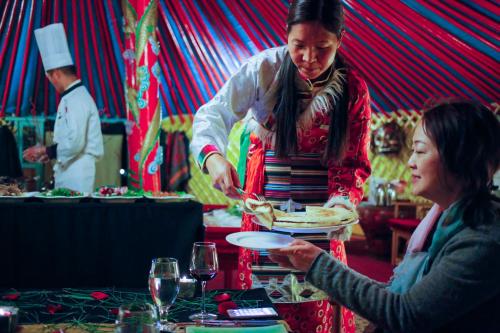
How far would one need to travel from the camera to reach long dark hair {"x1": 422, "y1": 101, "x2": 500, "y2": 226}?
3.13ft

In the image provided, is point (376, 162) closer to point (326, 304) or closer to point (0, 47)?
point (0, 47)

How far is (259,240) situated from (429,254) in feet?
1.21

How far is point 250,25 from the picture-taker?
14.9 feet

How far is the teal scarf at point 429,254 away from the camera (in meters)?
0.97

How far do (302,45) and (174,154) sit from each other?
5025 millimetres

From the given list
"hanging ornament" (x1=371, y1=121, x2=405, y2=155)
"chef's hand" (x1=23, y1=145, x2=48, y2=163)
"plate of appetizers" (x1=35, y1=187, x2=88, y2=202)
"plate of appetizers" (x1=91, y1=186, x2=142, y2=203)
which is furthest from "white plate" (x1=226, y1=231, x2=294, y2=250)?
"hanging ornament" (x1=371, y1=121, x2=405, y2=155)

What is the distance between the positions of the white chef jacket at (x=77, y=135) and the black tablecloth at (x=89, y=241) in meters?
1.21

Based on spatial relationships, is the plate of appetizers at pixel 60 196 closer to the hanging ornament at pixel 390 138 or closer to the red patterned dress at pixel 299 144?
the red patterned dress at pixel 299 144

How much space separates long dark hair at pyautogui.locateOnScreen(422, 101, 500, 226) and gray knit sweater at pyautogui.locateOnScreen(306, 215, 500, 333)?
0.06 m

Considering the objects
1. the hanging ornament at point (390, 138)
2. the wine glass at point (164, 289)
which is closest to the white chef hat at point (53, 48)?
the wine glass at point (164, 289)

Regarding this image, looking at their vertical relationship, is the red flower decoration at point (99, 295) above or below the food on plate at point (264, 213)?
below

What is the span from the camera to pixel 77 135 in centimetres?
349

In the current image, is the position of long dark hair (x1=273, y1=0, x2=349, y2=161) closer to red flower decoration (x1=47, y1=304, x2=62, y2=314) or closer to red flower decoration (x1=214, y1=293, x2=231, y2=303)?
red flower decoration (x1=214, y1=293, x2=231, y2=303)

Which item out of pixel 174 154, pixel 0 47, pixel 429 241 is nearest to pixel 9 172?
pixel 0 47
